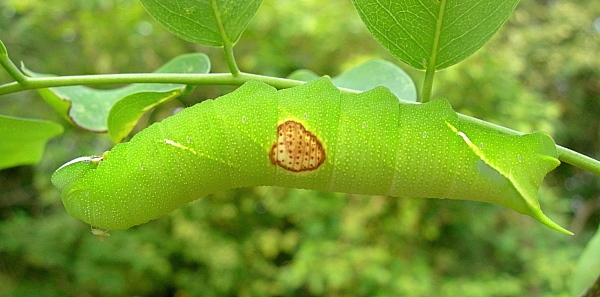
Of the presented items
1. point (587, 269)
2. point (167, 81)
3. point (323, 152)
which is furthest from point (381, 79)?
point (587, 269)

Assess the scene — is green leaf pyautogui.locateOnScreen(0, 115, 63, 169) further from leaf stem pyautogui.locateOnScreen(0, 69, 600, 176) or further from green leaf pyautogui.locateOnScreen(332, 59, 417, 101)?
green leaf pyautogui.locateOnScreen(332, 59, 417, 101)

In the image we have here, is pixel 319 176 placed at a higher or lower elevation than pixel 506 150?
lower

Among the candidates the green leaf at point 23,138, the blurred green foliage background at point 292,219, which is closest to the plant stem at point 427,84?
the green leaf at point 23,138

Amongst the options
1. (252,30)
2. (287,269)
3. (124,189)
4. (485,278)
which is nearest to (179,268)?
(287,269)

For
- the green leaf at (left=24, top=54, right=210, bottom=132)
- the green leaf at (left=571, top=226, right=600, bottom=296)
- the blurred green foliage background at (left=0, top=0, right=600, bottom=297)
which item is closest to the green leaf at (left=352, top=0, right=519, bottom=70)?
the green leaf at (left=24, top=54, right=210, bottom=132)

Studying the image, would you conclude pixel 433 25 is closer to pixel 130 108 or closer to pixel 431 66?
pixel 431 66

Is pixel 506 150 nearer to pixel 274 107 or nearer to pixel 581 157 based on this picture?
pixel 581 157

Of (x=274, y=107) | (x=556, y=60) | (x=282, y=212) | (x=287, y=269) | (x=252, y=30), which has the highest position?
(x=274, y=107)
